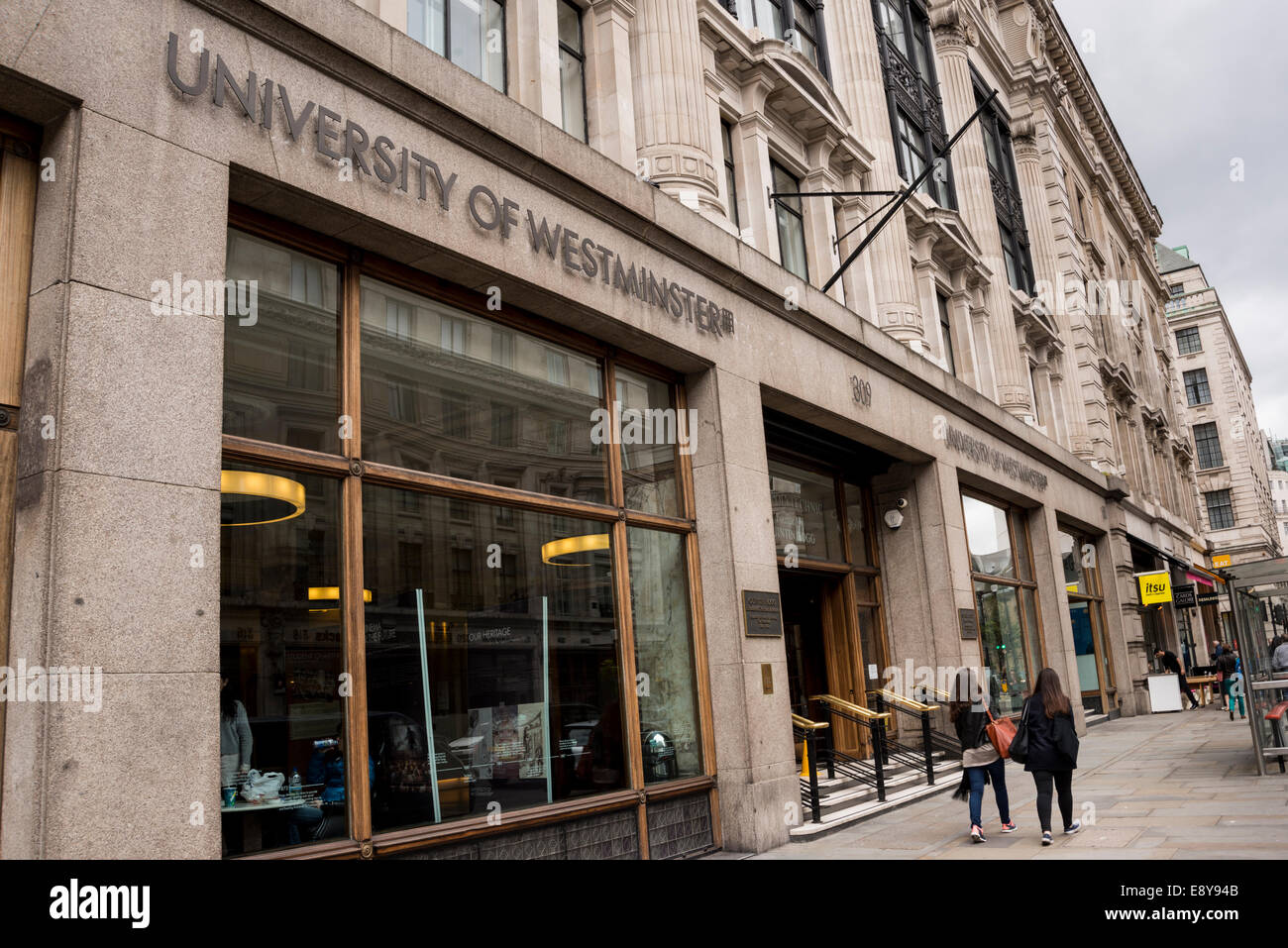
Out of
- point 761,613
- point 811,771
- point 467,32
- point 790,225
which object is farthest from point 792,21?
point 811,771

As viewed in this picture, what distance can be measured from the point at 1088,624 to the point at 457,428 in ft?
72.1

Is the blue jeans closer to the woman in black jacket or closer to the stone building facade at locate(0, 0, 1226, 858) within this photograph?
the woman in black jacket

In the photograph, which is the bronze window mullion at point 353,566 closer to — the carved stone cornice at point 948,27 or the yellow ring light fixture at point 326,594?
the yellow ring light fixture at point 326,594

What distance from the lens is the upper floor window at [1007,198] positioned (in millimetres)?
25391

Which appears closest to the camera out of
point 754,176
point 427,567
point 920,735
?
point 427,567

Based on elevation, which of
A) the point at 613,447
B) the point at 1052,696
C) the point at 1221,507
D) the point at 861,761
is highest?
the point at 1221,507

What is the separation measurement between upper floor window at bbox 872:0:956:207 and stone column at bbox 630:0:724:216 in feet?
28.5

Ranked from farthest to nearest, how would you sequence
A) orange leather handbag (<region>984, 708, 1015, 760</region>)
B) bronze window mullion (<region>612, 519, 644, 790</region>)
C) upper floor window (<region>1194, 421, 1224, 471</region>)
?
upper floor window (<region>1194, 421, 1224, 471</region>), orange leather handbag (<region>984, 708, 1015, 760</region>), bronze window mullion (<region>612, 519, 644, 790</region>)

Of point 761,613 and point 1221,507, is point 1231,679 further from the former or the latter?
point 1221,507

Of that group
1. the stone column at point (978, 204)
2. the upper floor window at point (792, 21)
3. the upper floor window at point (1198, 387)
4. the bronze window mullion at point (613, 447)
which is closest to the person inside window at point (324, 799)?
the bronze window mullion at point (613, 447)

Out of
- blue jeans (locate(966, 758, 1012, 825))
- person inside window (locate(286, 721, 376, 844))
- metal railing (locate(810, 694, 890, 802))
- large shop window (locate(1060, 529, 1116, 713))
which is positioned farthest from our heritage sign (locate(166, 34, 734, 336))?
large shop window (locate(1060, 529, 1116, 713))

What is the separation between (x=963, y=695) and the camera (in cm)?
1269

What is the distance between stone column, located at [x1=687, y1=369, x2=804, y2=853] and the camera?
32.5 ft
